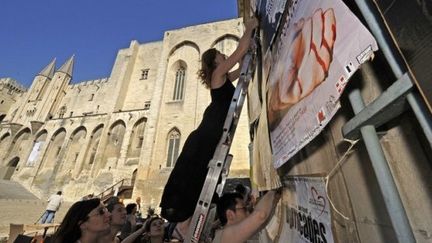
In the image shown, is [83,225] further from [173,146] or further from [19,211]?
[19,211]

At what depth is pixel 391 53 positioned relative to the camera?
66cm

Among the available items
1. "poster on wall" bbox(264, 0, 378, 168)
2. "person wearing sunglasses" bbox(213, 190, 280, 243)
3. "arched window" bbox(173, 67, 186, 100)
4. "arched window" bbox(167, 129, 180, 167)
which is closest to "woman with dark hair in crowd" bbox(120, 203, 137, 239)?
"person wearing sunglasses" bbox(213, 190, 280, 243)

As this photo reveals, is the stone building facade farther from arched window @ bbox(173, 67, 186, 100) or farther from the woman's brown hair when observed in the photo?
the woman's brown hair

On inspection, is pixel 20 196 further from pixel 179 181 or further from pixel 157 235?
pixel 179 181

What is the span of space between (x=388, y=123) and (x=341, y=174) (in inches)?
12.1

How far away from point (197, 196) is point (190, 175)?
19 cm

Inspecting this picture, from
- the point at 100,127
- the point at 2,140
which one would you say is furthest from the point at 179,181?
the point at 2,140

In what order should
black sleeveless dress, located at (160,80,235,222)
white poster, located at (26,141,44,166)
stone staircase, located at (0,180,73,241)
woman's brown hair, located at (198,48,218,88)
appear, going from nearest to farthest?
black sleeveless dress, located at (160,80,235,222) → woman's brown hair, located at (198,48,218,88) → stone staircase, located at (0,180,73,241) → white poster, located at (26,141,44,166)

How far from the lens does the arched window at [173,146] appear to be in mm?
17078

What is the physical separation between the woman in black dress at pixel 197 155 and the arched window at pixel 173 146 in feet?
51.0

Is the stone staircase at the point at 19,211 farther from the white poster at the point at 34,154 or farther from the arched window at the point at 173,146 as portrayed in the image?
the arched window at the point at 173,146

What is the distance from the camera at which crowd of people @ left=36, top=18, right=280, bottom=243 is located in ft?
4.77

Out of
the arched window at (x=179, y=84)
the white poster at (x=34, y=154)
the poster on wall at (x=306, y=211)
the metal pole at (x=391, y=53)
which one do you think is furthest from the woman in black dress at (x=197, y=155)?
the white poster at (x=34, y=154)

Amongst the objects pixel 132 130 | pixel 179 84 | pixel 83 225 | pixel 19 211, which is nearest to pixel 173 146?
pixel 132 130
